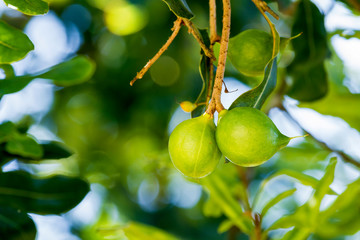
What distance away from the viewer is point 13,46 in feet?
3.68

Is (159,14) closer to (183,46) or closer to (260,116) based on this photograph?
(183,46)

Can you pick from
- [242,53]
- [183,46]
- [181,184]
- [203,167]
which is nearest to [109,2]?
[183,46]

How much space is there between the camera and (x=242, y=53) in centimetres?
119

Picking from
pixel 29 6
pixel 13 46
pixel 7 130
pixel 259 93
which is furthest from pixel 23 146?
pixel 259 93

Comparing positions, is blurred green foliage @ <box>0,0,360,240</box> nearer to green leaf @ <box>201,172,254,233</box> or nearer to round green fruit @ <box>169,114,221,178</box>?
green leaf @ <box>201,172,254,233</box>

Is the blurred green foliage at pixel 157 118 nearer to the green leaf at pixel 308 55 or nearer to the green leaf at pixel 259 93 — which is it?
the green leaf at pixel 308 55

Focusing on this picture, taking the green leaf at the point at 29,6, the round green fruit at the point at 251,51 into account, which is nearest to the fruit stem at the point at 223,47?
the round green fruit at the point at 251,51

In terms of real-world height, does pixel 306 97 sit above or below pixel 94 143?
above

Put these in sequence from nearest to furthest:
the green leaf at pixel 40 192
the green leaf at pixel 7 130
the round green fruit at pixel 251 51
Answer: the round green fruit at pixel 251 51
the green leaf at pixel 7 130
the green leaf at pixel 40 192

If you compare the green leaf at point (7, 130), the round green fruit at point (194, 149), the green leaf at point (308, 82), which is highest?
the round green fruit at point (194, 149)

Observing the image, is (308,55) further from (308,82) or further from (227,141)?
(227,141)

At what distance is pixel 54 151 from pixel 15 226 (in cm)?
28

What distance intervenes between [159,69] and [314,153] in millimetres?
1169

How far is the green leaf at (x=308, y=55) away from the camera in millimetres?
1623
